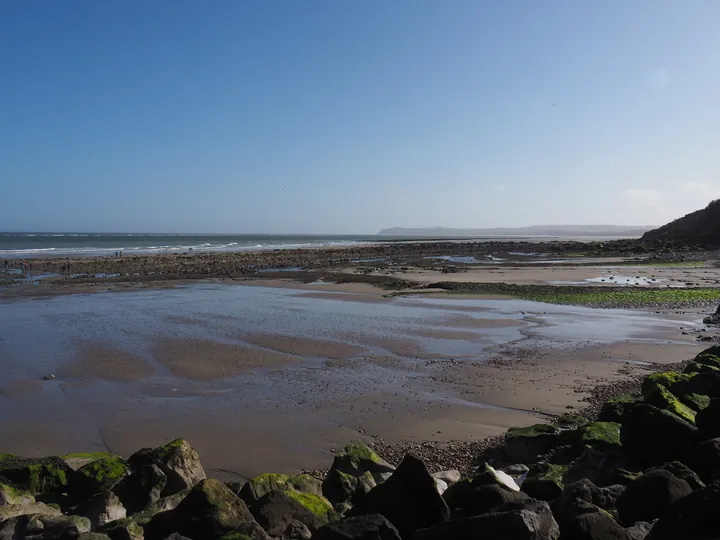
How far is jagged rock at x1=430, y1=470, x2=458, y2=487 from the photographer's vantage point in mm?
6543

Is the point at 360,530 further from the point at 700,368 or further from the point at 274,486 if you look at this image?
the point at 700,368

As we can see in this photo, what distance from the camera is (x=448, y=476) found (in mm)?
6625

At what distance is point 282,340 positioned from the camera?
15.5 meters

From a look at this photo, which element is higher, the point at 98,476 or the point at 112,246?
the point at 112,246

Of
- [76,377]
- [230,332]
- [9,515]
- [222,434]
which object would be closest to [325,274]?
[230,332]

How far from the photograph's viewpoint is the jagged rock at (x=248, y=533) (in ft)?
14.5

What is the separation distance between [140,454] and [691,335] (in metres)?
14.7

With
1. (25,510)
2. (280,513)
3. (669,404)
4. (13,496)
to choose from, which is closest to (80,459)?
(13,496)

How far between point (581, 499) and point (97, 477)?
5179 mm

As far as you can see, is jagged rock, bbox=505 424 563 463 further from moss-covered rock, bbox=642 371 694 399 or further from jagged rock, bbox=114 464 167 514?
jagged rock, bbox=114 464 167 514

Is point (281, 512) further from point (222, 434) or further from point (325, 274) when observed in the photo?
point (325, 274)

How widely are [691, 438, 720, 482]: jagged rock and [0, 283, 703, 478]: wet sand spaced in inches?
127

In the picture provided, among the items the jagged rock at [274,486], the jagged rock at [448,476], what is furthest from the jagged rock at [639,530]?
the jagged rock at [274,486]

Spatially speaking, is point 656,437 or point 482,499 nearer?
point 482,499
